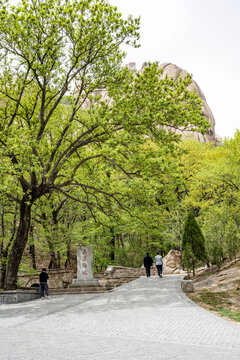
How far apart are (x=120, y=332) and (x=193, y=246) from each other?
1300cm

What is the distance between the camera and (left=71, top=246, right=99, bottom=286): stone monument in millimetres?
18906

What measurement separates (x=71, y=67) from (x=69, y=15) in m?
2.19

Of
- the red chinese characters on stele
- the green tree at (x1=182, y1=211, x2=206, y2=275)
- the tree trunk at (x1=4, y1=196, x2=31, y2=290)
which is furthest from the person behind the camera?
the green tree at (x1=182, y1=211, x2=206, y2=275)

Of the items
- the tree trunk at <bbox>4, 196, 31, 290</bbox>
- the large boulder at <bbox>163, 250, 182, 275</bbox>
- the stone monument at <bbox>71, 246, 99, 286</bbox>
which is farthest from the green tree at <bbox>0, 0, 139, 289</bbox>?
the large boulder at <bbox>163, 250, 182, 275</bbox>

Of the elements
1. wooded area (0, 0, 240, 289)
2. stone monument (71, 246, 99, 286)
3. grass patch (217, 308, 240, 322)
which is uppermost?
wooded area (0, 0, 240, 289)

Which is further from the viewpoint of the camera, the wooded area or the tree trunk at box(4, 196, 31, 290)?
the tree trunk at box(4, 196, 31, 290)

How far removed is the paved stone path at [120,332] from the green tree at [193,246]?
6885mm

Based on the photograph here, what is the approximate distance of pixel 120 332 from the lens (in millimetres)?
7594

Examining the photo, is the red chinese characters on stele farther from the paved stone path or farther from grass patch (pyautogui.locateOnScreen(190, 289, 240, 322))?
grass patch (pyautogui.locateOnScreen(190, 289, 240, 322))

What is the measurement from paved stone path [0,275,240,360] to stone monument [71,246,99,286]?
6314 mm

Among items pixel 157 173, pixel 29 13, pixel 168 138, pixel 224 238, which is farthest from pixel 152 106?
pixel 224 238

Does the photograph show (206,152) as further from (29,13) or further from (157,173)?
(29,13)

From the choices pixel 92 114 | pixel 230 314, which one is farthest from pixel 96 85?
pixel 230 314

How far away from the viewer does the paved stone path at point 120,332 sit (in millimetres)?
5543
